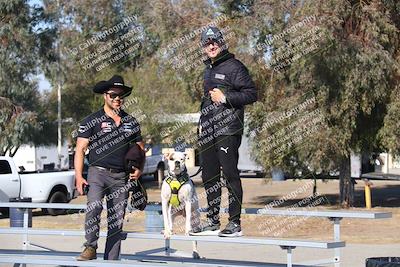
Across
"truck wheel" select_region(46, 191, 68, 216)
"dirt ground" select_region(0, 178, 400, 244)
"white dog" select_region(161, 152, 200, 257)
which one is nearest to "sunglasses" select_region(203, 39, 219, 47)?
"white dog" select_region(161, 152, 200, 257)

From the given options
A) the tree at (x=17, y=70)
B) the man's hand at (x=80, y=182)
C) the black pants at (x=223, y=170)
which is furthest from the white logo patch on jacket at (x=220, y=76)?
the tree at (x=17, y=70)

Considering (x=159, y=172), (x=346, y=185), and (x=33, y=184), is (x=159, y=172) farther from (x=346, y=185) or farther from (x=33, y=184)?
(x=346, y=185)

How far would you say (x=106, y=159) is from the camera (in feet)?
26.1

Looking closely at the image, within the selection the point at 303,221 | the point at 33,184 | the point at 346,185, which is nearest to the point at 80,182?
the point at 303,221

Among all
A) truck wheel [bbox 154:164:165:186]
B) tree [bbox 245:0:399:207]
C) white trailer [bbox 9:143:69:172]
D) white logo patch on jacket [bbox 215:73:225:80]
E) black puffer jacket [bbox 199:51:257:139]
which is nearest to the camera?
black puffer jacket [bbox 199:51:257:139]

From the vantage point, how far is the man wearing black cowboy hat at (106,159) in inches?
312

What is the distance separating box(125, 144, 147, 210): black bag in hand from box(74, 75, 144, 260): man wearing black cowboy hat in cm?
5

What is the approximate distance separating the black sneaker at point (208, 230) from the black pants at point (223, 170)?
15cm

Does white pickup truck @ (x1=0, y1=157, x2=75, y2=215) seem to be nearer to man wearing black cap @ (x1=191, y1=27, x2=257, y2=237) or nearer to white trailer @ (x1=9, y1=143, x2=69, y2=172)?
man wearing black cap @ (x1=191, y1=27, x2=257, y2=237)

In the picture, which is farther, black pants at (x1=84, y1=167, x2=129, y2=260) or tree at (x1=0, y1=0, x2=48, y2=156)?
tree at (x1=0, y1=0, x2=48, y2=156)

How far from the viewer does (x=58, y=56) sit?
109 feet

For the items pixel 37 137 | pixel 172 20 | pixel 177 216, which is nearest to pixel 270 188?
pixel 37 137

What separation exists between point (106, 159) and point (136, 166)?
1.08ft

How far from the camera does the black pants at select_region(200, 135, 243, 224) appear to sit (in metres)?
7.87
